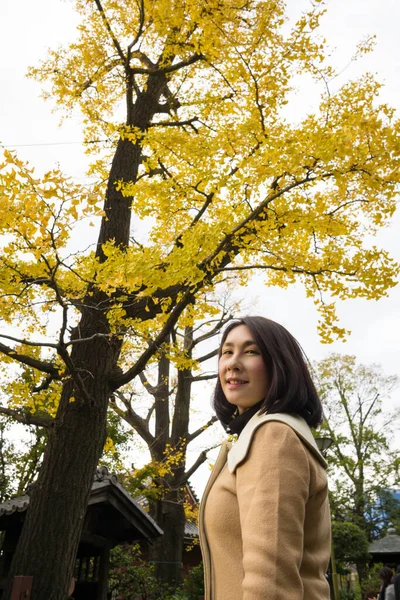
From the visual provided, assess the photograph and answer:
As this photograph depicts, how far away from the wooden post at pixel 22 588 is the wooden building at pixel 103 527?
171 cm

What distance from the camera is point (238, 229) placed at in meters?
4.98

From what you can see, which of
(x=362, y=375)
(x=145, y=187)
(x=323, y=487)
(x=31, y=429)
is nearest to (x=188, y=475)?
(x=31, y=429)

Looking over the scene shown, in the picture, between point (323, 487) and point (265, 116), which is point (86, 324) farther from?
point (323, 487)

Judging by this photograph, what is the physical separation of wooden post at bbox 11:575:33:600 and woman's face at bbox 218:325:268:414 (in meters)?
4.18

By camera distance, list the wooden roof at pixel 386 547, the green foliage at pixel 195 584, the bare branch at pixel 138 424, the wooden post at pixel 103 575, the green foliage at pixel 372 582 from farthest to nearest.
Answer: the green foliage at pixel 372 582 → the wooden roof at pixel 386 547 → the bare branch at pixel 138 424 → the green foliage at pixel 195 584 → the wooden post at pixel 103 575

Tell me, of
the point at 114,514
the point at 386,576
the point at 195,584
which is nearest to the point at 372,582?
the point at 195,584

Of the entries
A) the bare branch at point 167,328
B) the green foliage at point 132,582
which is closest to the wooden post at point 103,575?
the green foliage at point 132,582

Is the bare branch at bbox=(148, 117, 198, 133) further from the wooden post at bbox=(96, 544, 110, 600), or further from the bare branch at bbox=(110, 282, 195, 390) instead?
the wooden post at bbox=(96, 544, 110, 600)

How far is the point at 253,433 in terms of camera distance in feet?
3.84

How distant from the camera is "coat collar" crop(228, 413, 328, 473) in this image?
3.80 ft

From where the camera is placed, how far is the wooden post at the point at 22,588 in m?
4.61

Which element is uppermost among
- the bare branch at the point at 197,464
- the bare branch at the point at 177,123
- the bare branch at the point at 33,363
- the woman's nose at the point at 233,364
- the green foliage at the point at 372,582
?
the bare branch at the point at 177,123

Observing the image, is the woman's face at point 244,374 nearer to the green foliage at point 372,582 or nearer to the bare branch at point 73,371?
the bare branch at point 73,371

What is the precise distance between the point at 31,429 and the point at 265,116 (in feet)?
39.2
